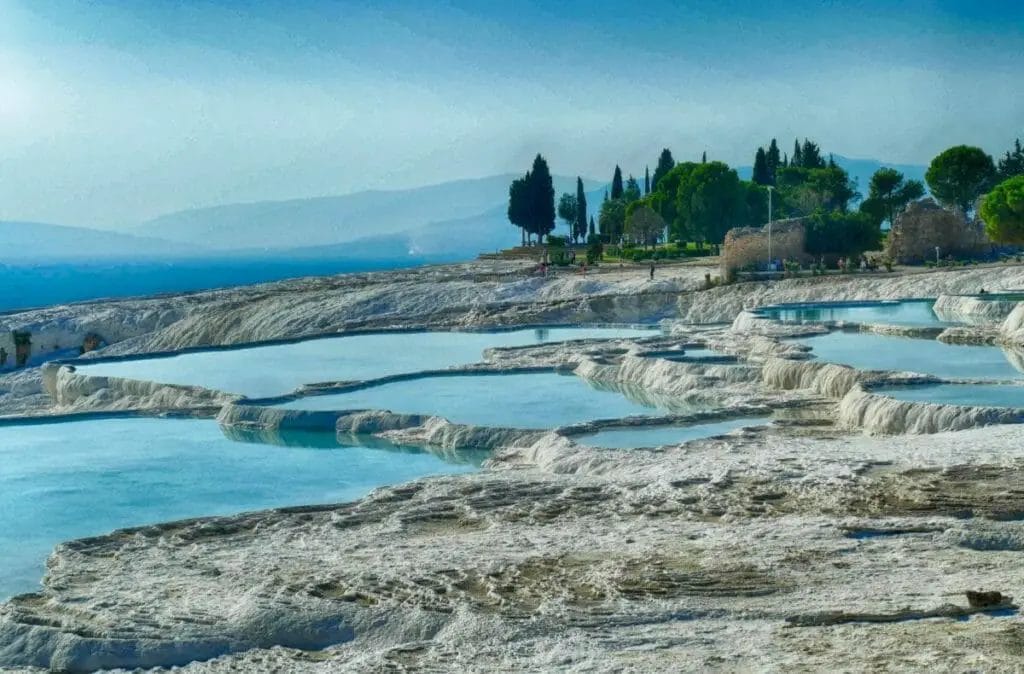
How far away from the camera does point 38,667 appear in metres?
8.83

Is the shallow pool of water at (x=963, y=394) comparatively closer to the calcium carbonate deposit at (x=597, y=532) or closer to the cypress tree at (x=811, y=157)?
the calcium carbonate deposit at (x=597, y=532)

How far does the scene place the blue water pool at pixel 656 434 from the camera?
1530 cm

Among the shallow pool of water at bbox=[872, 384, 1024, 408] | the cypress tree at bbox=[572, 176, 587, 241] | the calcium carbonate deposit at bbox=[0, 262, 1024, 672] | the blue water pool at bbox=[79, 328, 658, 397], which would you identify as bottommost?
the calcium carbonate deposit at bbox=[0, 262, 1024, 672]

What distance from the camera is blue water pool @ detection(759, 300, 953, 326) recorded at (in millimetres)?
27172

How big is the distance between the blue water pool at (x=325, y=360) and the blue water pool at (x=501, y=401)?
134cm

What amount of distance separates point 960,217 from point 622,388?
22306 mm

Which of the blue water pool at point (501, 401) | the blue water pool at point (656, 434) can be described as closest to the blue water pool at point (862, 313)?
the blue water pool at point (501, 401)

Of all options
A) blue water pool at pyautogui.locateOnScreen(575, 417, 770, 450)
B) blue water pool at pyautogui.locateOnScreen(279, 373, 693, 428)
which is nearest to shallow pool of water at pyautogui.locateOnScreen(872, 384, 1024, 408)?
blue water pool at pyautogui.locateOnScreen(575, 417, 770, 450)

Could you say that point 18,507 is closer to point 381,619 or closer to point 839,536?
point 381,619

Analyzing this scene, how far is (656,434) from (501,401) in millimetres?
3700

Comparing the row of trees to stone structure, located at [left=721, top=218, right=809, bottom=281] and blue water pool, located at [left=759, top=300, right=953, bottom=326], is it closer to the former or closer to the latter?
stone structure, located at [left=721, top=218, right=809, bottom=281]

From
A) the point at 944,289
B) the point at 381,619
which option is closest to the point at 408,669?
the point at 381,619

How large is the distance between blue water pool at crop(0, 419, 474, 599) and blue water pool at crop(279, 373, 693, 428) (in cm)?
148

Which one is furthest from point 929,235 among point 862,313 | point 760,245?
point 862,313
